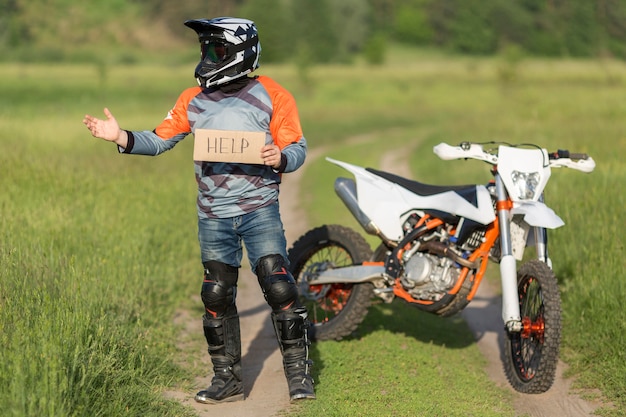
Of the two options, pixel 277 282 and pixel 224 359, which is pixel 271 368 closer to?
pixel 224 359

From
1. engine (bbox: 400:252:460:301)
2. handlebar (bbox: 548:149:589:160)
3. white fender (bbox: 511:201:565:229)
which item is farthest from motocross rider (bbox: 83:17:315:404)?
handlebar (bbox: 548:149:589:160)

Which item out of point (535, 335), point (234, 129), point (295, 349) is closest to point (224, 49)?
point (234, 129)

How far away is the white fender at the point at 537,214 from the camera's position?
5818mm

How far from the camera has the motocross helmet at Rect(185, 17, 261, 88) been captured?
5.19 m

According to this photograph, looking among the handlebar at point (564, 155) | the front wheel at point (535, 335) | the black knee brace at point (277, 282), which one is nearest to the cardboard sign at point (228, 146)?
the black knee brace at point (277, 282)

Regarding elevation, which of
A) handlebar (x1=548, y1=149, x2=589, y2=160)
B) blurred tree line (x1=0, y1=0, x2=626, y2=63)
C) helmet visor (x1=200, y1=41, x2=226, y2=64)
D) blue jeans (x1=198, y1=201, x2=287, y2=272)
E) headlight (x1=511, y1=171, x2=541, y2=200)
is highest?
helmet visor (x1=200, y1=41, x2=226, y2=64)

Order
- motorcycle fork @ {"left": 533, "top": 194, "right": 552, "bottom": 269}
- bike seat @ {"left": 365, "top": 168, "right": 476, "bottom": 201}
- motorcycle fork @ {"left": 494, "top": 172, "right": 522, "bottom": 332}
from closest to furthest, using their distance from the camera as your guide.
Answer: motorcycle fork @ {"left": 494, "top": 172, "right": 522, "bottom": 332} → motorcycle fork @ {"left": 533, "top": 194, "right": 552, "bottom": 269} → bike seat @ {"left": 365, "top": 168, "right": 476, "bottom": 201}

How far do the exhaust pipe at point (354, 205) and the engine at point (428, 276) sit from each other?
332 millimetres

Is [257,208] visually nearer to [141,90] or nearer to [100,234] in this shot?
[100,234]

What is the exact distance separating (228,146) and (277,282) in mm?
891

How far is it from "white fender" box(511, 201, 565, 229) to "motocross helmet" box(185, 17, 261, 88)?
204 centimetres

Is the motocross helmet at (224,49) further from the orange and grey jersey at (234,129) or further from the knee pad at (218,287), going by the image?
the knee pad at (218,287)

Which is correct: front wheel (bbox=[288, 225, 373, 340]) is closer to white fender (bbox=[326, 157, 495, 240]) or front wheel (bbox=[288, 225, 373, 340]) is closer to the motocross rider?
white fender (bbox=[326, 157, 495, 240])

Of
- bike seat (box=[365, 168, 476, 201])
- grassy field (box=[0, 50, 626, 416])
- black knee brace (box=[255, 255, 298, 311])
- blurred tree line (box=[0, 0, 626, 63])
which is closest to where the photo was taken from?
grassy field (box=[0, 50, 626, 416])
